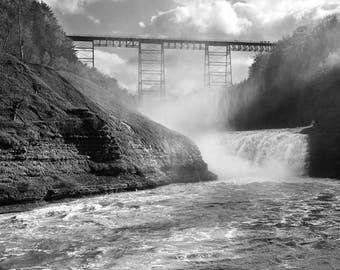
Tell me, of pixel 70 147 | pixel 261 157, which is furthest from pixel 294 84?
pixel 70 147

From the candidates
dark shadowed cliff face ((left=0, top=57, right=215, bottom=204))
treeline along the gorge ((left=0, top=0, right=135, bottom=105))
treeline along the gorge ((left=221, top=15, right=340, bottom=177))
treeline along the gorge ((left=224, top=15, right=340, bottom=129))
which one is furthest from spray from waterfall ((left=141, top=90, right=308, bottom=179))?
treeline along the gorge ((left=0, top=0, right=135, bottom=105))

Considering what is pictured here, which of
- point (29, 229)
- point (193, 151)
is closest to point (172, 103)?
point (193, 151)

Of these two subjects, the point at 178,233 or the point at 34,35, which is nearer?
the point at 178,233

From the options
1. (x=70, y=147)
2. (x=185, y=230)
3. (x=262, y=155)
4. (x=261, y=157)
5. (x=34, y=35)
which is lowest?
(x=185, y=230)

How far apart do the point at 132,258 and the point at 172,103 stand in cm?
6728

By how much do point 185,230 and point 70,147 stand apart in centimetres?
919

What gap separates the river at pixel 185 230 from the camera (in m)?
10.4

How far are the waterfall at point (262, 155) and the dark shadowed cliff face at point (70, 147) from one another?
17.7ft

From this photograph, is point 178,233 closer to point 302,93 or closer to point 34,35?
point 34,35

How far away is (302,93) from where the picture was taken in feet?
168

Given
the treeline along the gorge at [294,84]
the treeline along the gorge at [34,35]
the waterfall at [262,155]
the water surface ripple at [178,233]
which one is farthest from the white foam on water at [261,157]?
the water surface ripple at [178,233]

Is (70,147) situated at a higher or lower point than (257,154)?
higher

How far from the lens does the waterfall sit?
3052 cm

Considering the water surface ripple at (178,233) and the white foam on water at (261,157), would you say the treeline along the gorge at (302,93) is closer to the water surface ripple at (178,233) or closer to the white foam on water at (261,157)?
the white foam on water at (261,157)
